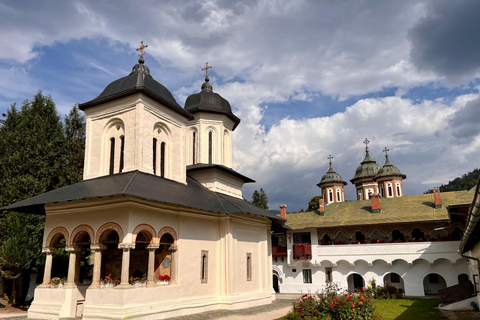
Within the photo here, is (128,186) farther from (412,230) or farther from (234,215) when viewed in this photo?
(412,230)

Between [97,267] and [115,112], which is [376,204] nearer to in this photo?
[115,112]

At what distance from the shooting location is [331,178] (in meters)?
45.3

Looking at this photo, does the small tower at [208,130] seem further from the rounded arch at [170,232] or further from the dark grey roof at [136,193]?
the rounded arch at [170,232]

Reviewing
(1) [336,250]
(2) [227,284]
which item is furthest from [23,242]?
(1) [336,250]

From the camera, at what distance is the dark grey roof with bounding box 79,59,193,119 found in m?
15.0

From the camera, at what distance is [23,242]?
1555 centimetres

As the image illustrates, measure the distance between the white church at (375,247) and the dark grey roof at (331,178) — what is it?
53.8 ft

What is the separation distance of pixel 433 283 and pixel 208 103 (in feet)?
59.1

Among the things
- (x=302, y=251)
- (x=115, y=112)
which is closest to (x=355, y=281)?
(x=302, y=251)

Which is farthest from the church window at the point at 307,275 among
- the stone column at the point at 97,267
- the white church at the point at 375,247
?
the stone column at the point at 97,267

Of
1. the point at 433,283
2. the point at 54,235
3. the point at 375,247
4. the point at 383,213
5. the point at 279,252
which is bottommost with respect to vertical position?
the point at 433,283

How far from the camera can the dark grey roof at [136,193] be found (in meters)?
12.0

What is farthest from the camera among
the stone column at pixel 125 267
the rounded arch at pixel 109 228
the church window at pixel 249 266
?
the church window at pixel 249 266

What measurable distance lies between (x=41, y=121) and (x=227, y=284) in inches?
497
